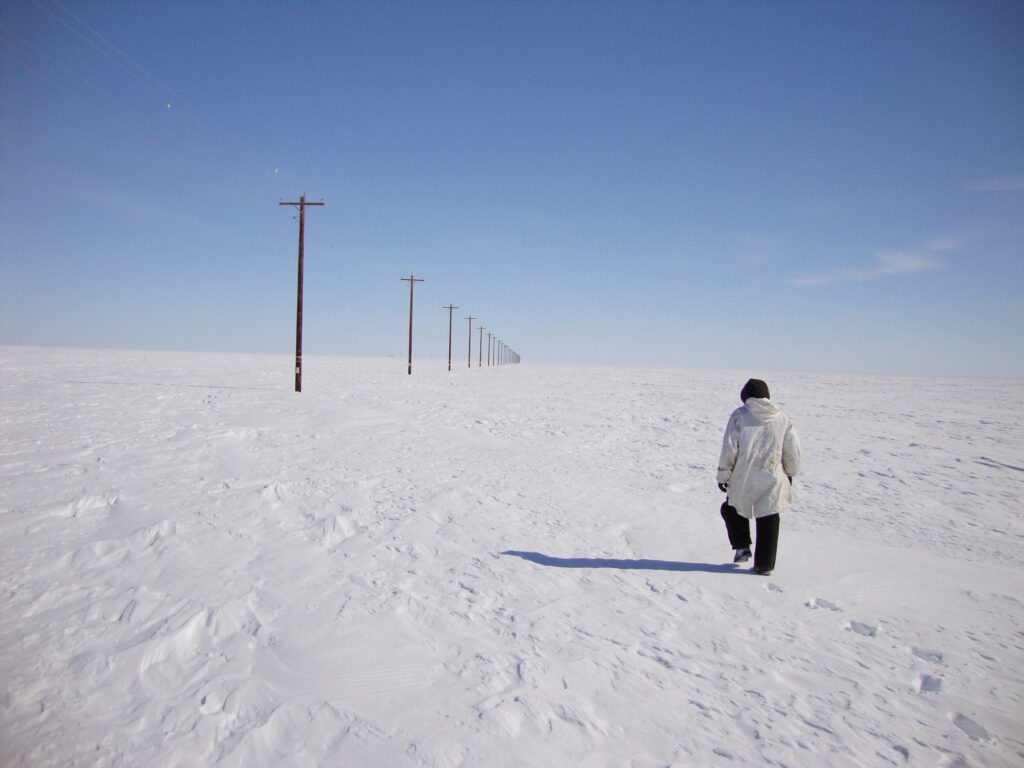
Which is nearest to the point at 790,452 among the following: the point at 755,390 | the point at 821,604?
the point at 755,390

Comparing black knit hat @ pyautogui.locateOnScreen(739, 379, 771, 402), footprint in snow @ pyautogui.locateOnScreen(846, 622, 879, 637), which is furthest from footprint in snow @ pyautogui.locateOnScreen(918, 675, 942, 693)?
black knit hat @ pyautogui.locateOnScreen(739, 379, 771, 402)

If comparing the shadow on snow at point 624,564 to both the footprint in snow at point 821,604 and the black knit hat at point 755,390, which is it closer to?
the footprint in snow at point 821,604

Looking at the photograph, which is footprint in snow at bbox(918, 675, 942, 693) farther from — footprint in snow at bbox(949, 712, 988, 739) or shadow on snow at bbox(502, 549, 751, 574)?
shadow on snow at bbox(502, 549, 751, 574)

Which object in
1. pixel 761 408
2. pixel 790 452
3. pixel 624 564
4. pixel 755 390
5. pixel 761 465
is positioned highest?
pixel 755 390

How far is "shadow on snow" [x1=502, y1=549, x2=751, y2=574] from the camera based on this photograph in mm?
4586

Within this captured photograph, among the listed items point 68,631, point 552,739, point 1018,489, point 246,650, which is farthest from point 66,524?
point 1018,489

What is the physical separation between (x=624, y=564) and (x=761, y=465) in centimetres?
151

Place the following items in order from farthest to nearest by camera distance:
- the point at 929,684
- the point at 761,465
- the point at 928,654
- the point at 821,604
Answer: the point at 761,465, the point at 821,604, the point at 928,654, the point at 929,684

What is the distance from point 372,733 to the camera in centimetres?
245

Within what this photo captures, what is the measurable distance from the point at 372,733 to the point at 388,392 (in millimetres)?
18407

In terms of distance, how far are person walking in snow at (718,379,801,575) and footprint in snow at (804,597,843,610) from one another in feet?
1.42

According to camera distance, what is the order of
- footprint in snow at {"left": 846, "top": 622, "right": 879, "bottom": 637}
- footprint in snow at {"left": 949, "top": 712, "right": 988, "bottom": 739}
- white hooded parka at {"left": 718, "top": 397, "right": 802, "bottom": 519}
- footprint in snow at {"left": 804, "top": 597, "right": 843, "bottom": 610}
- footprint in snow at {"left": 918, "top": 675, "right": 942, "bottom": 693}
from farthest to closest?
white hooded parka at {"left": 718, "top": 397, "right": 802, "bottom": 519}
footprint in snow at {"left": 804, "top": 597, "right": 843, "bottom": 610}
footprint in snow at {"left": 846, "top": 622, "right": 879, "bottom": 637}
footprint in snow at {"left": 918, "top": 675, "right": 942, "bottom": 693}
footprint in snow at {"left": 949, "top": 712, "right": 988, "bottom": 739}

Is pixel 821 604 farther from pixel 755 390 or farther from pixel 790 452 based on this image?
pixel 755 390

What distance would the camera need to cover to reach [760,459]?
436 centimetres
